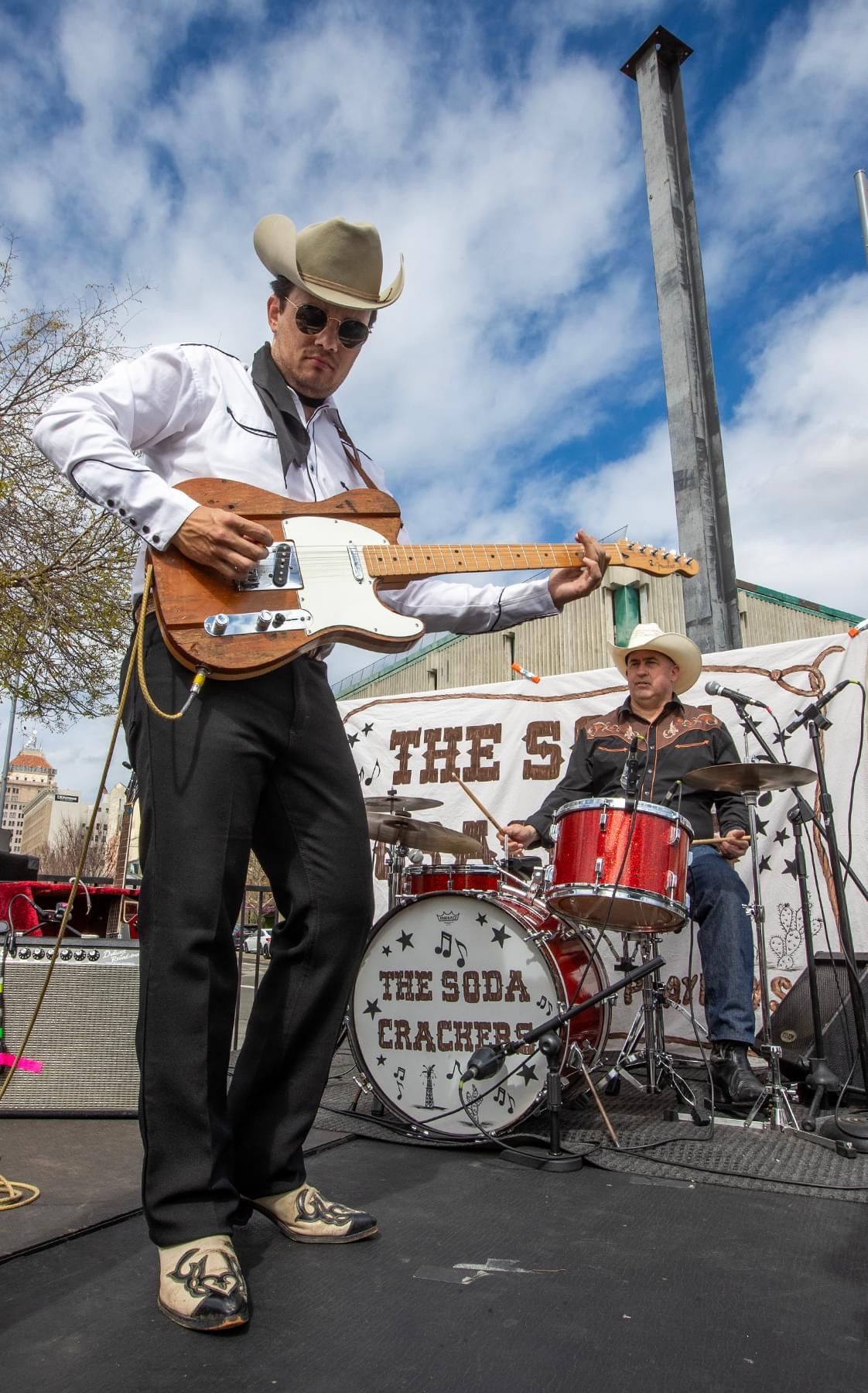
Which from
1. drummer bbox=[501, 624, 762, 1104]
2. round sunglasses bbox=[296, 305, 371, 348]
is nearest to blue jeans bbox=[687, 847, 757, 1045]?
drummer bbox=[501, 624, 762, 1104]

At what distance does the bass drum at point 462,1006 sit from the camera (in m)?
3.23

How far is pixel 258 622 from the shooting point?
1942mm

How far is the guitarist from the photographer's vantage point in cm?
175

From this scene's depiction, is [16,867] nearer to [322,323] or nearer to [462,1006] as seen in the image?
[462,1006]

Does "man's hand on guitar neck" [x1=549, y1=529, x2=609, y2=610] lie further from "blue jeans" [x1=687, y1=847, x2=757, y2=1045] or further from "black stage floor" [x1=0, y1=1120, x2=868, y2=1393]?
"blue jeans" [x1=687, y1=847, x2=757, y2=1045]

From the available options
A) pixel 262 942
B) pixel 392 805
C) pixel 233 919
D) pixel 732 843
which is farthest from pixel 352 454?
pixel 262 942

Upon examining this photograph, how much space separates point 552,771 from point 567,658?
11399mm

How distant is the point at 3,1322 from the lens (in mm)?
1481

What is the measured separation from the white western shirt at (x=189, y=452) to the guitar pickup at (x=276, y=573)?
188 mm

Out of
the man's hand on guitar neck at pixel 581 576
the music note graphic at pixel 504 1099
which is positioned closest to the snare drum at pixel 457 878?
the music note graphic at pixel 504 1099

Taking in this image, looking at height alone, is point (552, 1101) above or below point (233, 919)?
below

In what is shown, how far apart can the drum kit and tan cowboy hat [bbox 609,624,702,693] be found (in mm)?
1072

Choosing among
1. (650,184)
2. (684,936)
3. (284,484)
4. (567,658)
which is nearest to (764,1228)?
(284,484)

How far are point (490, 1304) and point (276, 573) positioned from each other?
147 cm
